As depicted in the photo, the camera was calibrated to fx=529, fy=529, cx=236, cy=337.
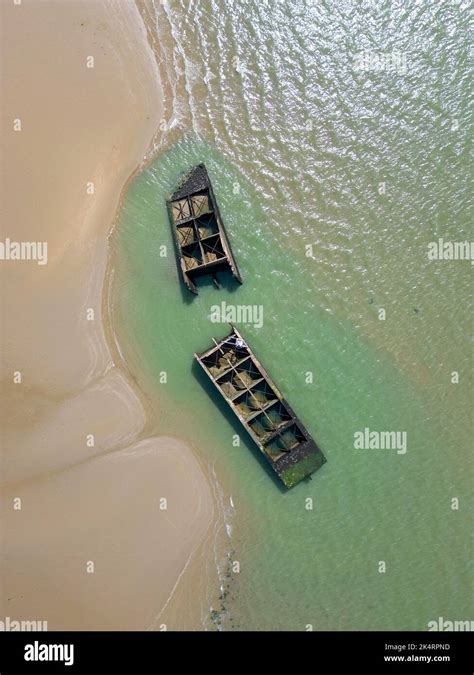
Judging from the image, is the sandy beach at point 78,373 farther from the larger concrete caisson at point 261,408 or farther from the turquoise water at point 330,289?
the larger concrete caisson at point 261,408

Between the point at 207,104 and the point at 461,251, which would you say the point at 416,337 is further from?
the point at 207,104

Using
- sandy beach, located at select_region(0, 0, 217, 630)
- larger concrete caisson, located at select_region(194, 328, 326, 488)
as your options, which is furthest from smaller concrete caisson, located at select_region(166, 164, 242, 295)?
larger concrete caisson, located at select_region(194, 328, 326, 488)

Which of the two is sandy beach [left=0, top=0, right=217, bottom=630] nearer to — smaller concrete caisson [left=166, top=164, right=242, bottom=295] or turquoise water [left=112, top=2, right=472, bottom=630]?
turquoise water [left=112, top=2, right=472, bottom=630]

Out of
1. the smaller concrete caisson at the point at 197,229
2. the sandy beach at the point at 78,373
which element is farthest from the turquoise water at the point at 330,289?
the sandy beach at the point at 78,373

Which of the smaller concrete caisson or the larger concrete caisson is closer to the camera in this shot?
the larger concrete caisson

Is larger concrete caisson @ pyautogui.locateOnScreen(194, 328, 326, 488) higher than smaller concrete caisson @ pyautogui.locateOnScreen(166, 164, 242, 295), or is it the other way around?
smaller concrete caisson @ pyautogui.locateOnScreen(166, 164, 242, 295)

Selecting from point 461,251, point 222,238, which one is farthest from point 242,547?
point 461,251
